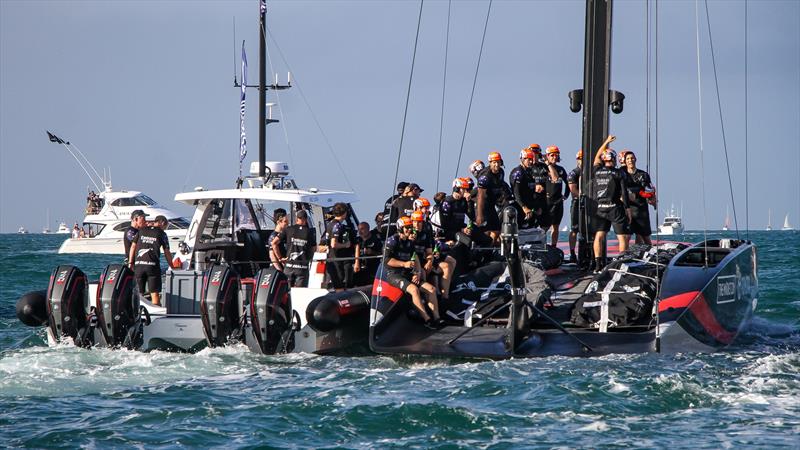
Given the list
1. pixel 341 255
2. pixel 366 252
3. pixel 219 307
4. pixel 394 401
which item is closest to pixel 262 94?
pixel 366 252

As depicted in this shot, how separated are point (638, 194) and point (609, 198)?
0.61m

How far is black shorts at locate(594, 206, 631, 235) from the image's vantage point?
13008mm

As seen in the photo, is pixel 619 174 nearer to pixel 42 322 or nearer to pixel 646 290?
pixel 646 290

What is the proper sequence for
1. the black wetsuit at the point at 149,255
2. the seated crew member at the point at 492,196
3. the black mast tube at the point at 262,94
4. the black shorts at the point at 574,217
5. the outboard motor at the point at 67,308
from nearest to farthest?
1. the outboard motor at the point at 67,308
2. the black wetsuit at the point at 149,255
3. the seated crew member at the point at 492,196
4. the black shorts at the point at 574,217
5. the black mast tube at the point at 262,94

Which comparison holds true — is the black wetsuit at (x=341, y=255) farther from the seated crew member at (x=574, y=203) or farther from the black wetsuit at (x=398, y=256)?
the seated crew member at (x=574, y=203)

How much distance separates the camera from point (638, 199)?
13.3 meters

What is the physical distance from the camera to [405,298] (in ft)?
38.3

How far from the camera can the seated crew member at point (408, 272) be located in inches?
457

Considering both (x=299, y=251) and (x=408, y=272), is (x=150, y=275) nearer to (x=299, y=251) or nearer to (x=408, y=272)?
(x=299, y=251)

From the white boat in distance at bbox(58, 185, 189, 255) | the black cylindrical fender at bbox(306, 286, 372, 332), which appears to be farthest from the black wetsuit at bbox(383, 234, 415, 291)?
the white boat in distance at bbox(58, 185, 189, 255)

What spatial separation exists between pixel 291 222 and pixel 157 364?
4221 mm

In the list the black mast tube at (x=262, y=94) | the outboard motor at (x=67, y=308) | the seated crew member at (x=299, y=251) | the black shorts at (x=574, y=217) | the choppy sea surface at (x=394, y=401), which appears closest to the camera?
the choppy sea surface at (x=394, y=401)

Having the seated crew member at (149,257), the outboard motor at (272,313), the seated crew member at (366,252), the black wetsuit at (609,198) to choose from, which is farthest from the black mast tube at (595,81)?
the seated crew member at (149,257)

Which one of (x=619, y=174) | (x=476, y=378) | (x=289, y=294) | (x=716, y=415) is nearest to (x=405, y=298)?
(x=289, y=294)
